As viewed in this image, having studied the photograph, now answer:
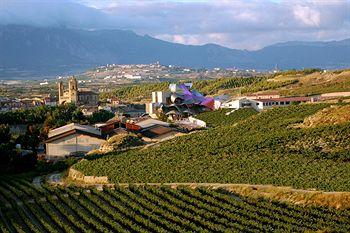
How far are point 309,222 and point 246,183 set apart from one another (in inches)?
264

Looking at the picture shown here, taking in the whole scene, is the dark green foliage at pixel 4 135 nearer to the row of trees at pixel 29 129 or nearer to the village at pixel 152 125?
the row of trees at pixel 29 129

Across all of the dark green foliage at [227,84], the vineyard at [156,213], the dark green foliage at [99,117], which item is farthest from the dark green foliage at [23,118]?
the dark green foliage at [227,84]

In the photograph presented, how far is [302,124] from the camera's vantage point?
38.1 m

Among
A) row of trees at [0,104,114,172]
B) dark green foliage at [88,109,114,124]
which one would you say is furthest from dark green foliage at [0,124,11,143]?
dark green foliage at [88,109,114,124]

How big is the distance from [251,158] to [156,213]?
11.2 meters

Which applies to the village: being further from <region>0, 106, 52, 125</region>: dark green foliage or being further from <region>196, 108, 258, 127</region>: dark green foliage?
<region>0, 106, 52, 125</region>: dark green foliage

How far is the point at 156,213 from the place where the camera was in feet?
74.5

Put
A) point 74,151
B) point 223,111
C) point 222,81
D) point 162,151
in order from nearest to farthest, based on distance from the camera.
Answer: point 162,151 → point 74,151 → point 223,111 → point 222,81

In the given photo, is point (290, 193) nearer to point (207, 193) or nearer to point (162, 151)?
point (207, 193)

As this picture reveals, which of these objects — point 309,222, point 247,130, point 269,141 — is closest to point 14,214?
point 309,222

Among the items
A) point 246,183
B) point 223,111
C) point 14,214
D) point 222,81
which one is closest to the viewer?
point 14,214

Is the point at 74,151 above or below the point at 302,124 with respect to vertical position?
below

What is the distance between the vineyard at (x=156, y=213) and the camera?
20641 millimetres

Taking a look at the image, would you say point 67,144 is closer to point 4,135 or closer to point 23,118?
point 4,135
